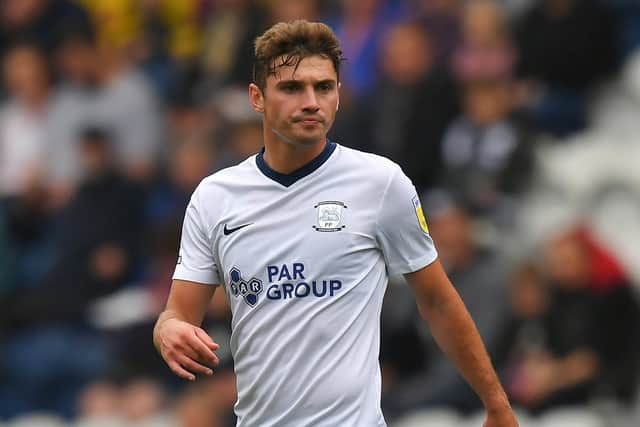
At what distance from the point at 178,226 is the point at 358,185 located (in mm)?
5833

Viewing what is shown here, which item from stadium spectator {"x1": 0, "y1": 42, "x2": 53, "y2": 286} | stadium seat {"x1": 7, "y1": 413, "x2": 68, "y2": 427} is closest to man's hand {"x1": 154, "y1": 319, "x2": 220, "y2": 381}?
stadium seat {"x1": 7, "y1": 413, "x2": 68, "y2": 427}

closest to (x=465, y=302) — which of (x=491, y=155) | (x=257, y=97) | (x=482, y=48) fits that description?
(x=491, y=155)

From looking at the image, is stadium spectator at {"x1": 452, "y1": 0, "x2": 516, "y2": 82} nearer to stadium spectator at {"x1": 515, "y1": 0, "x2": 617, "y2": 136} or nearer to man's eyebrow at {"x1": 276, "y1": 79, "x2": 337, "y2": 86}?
stadium spectator at {"x1": 515, "y1": 0, "x2": 617, "y2": 136}

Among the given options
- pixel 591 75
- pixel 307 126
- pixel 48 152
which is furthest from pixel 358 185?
pixel 48 152

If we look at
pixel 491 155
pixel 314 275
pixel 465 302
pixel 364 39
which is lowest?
pixel 465 302

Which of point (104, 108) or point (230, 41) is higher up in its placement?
point (230, 41)

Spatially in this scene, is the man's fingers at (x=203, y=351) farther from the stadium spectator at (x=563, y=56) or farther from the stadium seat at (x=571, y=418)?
the stadium spectator at (x=563, y=56)

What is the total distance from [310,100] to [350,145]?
5.35 meters

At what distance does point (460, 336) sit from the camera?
5.16 meters

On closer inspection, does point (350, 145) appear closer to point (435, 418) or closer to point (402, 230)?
point (435, 418)

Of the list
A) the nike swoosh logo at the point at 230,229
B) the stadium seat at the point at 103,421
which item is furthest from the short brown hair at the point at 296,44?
the stadium seat at the point at 103,421

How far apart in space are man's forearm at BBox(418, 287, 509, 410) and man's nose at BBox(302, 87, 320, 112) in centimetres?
80

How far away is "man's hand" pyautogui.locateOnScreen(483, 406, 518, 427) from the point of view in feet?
16.8

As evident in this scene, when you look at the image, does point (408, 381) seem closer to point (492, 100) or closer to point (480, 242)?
point (480, 242)
